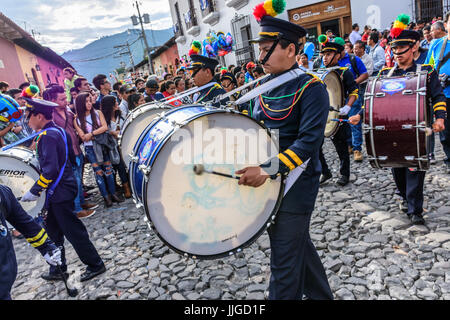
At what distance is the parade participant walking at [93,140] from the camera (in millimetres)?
5250

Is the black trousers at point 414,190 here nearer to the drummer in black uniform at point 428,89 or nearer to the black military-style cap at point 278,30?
the drummer in black uniform at point 428,89

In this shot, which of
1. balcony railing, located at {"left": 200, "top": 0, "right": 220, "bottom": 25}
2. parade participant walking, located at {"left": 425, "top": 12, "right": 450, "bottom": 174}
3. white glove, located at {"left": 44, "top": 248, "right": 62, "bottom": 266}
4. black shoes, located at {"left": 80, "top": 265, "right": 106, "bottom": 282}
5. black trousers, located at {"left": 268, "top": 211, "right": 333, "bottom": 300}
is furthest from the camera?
balcony railing, located at {"left": 200, "top": 0, "right": 220, "bottom": 25}

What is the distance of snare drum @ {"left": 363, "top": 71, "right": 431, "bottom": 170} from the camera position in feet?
9.57

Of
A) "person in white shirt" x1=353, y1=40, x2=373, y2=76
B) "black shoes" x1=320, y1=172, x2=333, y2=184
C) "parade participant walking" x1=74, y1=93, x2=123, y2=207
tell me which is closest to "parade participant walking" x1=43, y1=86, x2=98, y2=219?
"parade participant walking" x1=74, y1=93, x2=123, y2=207

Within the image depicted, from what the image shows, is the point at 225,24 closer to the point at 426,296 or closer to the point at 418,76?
the point at 418,76

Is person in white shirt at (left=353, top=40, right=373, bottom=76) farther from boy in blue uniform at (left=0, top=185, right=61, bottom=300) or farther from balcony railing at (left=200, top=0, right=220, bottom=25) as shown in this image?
balcony railing at (left=200, top=0, right=220, bottom=25)

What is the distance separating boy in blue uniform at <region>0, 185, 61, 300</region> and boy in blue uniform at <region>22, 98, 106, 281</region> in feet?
2.00

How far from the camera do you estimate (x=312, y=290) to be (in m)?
2.38

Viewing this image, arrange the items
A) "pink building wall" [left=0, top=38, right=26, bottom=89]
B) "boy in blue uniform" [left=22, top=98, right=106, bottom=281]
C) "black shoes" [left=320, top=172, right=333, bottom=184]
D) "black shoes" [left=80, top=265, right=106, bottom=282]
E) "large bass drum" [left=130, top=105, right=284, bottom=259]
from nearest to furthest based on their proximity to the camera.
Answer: "large bass drum" [left=130, top=105, right=284, bottom=259] → "boy in blue uniform" [left=22, top=98, right=106, bottom=281] → "black shoes" [left=80, top=265, right=106, bottom=282] → "black shoes" [left=320, top=172, right=333, bottom=184] → "pink building wall" [left=0, top=38, right=26, bottom=89]

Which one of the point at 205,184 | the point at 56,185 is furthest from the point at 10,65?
the point at 205,184

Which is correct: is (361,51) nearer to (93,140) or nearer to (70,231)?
(93,140)

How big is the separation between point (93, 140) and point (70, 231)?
2427 mm

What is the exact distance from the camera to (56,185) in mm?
3166

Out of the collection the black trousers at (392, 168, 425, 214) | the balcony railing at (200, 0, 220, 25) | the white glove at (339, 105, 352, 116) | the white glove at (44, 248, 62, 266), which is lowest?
the black trousers at (392, 168, 425, 214)
